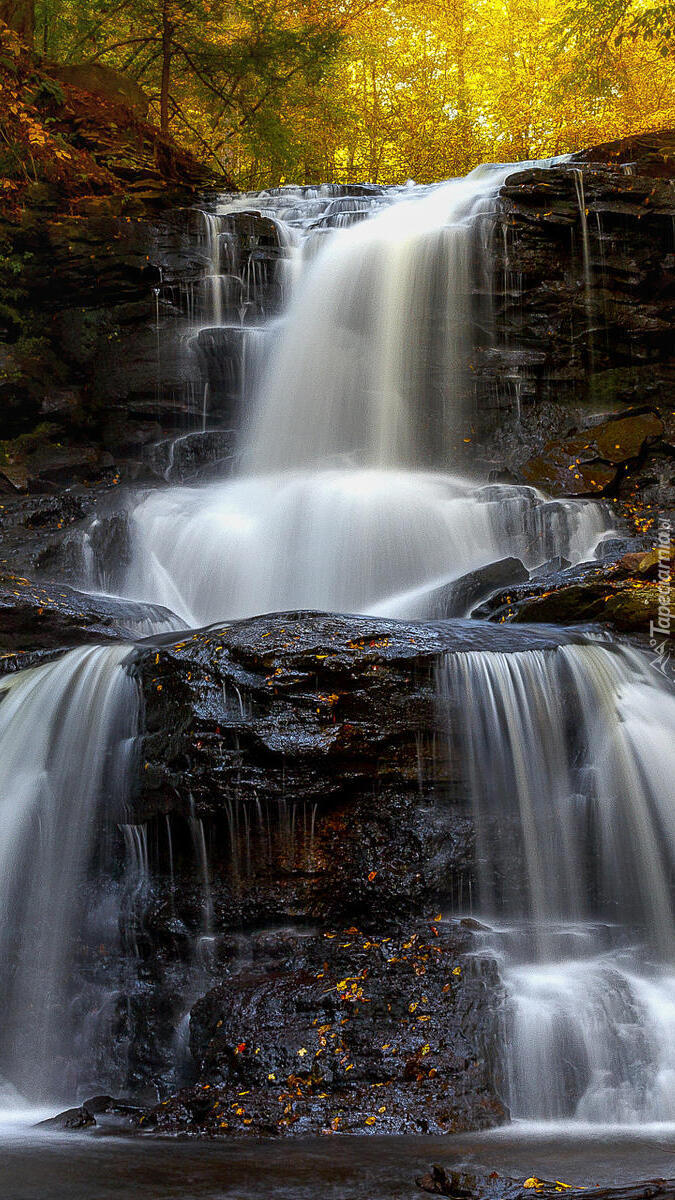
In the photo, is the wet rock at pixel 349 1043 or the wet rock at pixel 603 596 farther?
the wet rock at pixel 603 596

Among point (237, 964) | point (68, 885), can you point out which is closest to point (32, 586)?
point (68, 885)

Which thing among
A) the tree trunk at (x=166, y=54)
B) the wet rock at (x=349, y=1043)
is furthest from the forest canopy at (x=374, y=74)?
the wet rock at (x=349, y=1043)

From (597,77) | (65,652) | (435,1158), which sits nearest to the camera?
(435,1158)

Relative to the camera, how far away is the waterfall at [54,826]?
491 centimetres

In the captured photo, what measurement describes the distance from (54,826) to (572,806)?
9.98 feet

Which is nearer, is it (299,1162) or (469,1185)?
(469,1185)

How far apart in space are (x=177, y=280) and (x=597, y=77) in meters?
9.79

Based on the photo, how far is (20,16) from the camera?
1205cm

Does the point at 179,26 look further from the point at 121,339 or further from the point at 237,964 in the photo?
the point at 237,964

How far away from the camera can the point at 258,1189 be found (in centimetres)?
303

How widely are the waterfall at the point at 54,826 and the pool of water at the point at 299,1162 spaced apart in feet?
3.47

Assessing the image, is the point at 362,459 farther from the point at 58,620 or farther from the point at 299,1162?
the point at 299,1162

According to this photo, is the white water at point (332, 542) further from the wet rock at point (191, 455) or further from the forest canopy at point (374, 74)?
the forest canopy at point (374, 74)

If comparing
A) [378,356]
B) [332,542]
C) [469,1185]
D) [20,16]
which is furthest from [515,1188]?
[20,16]
